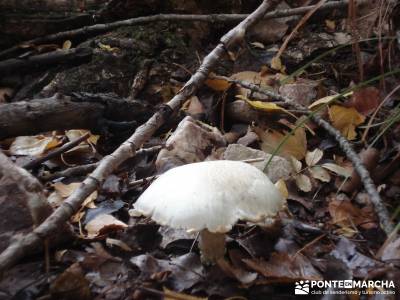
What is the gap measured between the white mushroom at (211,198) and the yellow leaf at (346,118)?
34.6 inches

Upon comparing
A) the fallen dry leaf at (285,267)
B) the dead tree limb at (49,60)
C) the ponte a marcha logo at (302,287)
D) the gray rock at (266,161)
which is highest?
the dead tree limb at (49,60)

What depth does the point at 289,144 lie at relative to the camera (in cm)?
197

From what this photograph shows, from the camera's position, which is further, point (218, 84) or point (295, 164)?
point (218, 84)

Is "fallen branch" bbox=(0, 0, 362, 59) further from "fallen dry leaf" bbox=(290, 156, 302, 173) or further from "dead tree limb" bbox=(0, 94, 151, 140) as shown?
"fallen dry leaf" bbox=(290, 156, 302, 173)

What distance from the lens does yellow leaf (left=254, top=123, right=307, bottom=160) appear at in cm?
195

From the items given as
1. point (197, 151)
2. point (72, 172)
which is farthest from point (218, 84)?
point (72, 172)

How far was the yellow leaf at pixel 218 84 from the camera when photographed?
2.40 m

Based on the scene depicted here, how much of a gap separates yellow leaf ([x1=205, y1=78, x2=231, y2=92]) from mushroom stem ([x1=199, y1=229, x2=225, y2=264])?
3.92 ft

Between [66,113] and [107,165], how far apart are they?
675mm

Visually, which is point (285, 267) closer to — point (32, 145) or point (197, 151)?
point (197, 151)

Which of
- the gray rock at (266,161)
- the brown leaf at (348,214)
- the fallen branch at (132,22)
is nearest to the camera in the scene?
the brown leaf at (348,214)

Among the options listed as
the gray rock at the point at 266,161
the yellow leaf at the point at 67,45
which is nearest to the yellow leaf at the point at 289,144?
the gray rock at the point at 266,161

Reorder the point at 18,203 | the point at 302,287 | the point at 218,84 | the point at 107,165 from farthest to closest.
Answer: the point at 218,84, the point at 107,165, the point at 18,203, the point at 302,287

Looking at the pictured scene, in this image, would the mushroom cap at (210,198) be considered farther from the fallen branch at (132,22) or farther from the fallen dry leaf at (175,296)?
the fallen branch at (132,22)
